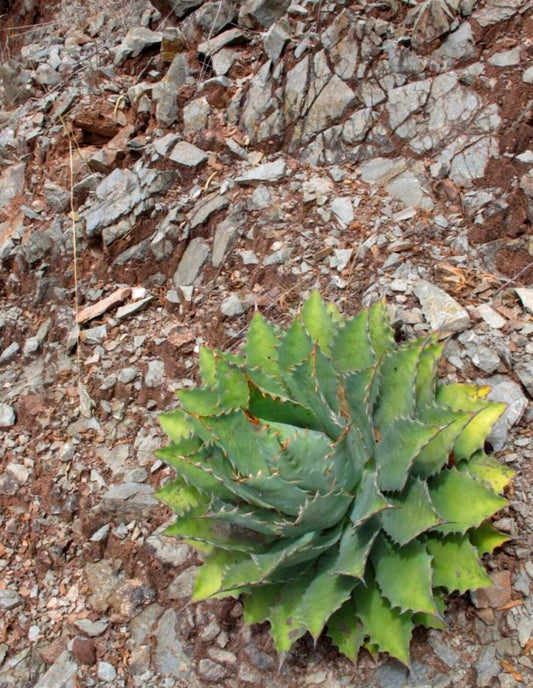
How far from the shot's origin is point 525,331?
275 cm

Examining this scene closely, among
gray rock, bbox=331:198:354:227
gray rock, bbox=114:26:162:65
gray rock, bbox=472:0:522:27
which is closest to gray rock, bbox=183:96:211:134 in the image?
gray rock, bbox=114:26:162:65

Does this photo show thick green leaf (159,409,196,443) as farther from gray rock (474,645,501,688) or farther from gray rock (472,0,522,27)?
gray rock (472,0,522,27)

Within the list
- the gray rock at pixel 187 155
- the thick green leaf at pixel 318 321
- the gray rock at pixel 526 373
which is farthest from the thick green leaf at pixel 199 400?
the gray rock at pixel 187 155

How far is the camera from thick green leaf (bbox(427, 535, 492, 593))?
2.00 metres

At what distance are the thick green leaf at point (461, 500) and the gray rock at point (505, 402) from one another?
43 centimetres

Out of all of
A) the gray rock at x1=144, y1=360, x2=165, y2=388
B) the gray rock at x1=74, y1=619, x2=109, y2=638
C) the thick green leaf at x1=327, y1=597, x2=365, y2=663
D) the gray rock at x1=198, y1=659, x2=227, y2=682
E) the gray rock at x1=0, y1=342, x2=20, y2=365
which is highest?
the gray rock at x1=0, y1=342, x2=20, y2=365

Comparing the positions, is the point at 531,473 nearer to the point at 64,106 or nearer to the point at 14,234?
the point at 14,234

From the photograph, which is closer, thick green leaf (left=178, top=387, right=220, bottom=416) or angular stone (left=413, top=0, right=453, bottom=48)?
thick green leaf (left=178, top=387, right=220, bottom=416)

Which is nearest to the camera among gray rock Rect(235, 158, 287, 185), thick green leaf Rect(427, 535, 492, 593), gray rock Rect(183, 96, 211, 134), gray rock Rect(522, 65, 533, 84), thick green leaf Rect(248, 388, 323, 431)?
thick green leaf Rect(427, 535, 492, 593)

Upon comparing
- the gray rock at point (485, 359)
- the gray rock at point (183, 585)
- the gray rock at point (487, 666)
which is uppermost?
the gray rock at point (485, 359)

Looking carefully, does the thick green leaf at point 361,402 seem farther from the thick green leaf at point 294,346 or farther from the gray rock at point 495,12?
the gray rock at point 495,12

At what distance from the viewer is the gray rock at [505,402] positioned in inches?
97.5

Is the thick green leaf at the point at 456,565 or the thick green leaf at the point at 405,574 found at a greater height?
the thick green leaf at the point at 405,574

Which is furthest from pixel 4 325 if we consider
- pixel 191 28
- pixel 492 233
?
pixel 492 233
